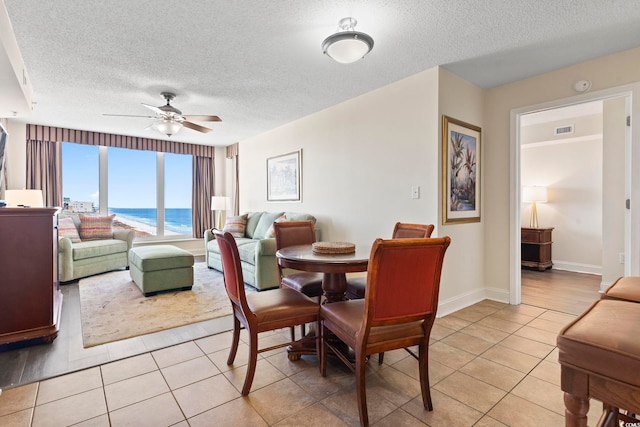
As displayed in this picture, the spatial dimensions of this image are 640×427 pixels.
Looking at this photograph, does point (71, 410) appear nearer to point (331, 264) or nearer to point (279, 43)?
point (331, 264)

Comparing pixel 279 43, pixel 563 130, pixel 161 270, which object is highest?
pixel 279 43

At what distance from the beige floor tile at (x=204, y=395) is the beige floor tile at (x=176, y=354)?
0.38 metres

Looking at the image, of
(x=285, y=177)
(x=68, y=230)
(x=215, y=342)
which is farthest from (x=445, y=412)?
(x=68, y=230)

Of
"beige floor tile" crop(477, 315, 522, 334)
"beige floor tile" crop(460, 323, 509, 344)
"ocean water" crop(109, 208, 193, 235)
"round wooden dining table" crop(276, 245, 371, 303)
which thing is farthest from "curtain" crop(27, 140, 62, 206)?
"beige floor tile" crop(477, 315, 522, 334)

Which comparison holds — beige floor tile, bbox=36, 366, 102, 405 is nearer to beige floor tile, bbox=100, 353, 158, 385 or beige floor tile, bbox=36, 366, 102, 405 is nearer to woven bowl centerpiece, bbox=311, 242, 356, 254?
beige floor tile, bbox=100, 353, 158, 385

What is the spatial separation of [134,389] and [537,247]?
18.3ft

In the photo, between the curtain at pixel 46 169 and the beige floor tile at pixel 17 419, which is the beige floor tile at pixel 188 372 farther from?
the curtain at pixel 46 169

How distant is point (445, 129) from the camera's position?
10.0 ft

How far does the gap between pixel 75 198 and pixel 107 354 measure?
15.5 ft

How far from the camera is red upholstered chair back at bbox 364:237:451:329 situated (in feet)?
4.84

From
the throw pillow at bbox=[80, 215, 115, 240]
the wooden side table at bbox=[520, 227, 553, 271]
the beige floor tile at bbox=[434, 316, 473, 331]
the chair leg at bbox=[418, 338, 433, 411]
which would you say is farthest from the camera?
the throw pillow at bbox=[80, 215, 115, 240]

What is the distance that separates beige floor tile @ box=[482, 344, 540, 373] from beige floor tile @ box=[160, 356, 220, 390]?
194 centimetres

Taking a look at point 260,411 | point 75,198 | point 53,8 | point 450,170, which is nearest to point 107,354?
point 260,411

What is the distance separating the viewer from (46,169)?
17.4 feet
